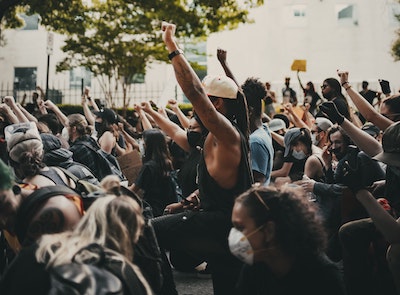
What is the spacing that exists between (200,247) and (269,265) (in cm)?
113

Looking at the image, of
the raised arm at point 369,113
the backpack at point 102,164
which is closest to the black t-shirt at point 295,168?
the raised arm at point 369,113

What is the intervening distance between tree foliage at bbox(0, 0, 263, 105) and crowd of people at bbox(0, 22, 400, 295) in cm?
1107

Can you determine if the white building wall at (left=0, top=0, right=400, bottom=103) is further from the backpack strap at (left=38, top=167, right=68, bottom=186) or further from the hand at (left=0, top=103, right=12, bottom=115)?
the backpack strap at (left=38, top=167, right=68, bottom=186)

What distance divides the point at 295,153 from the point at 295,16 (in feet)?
92.5

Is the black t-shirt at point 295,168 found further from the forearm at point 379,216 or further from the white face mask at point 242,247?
the white face mask at point 242,247

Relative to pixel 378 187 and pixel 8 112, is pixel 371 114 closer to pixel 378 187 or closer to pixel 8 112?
pixel 378 187

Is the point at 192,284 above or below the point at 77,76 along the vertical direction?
below

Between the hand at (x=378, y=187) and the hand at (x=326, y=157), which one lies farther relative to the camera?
the hand at (x=326, y=157)

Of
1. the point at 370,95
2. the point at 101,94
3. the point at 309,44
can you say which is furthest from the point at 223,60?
the point at 309,44

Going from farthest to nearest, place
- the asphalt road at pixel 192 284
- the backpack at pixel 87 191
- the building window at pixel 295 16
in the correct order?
1. the building window at pixel 295 16
2. the asphalt road at pixel 192 284
3. the backpack at pixel 87 191

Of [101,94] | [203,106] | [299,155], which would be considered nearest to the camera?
[203,106]

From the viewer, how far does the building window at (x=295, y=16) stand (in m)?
34.3

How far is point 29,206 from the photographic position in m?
3.15

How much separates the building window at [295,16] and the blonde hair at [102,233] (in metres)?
32.5
